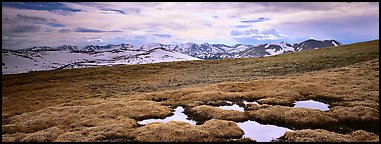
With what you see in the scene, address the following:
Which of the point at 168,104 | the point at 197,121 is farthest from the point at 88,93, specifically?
the point at 197,121

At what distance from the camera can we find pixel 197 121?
32594mm

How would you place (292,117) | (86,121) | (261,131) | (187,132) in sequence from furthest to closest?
(86,121) < (292,117) < (261,131) < (187,132)

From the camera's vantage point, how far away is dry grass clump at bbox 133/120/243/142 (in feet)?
86.2

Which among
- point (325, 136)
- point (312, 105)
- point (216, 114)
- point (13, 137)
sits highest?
point (312, 105)

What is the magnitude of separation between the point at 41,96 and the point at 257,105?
46136mm

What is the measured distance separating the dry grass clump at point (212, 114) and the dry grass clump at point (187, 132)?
8.93 feet

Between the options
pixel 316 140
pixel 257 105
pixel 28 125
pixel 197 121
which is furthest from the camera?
pixel 257 105

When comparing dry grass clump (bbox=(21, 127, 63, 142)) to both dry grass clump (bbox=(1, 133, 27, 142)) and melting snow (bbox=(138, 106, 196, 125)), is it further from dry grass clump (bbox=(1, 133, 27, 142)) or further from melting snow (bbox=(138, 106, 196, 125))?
melting snow (bbox=(138, 106, 196, 125))

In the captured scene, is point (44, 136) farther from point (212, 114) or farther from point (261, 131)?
point (261, 131)

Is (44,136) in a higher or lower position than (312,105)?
lower

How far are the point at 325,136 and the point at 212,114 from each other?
1306cm

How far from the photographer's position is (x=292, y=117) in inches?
1243

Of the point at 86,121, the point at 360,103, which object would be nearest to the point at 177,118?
the point at 86,121

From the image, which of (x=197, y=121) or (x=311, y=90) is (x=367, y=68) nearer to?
(x=311, y=90)
